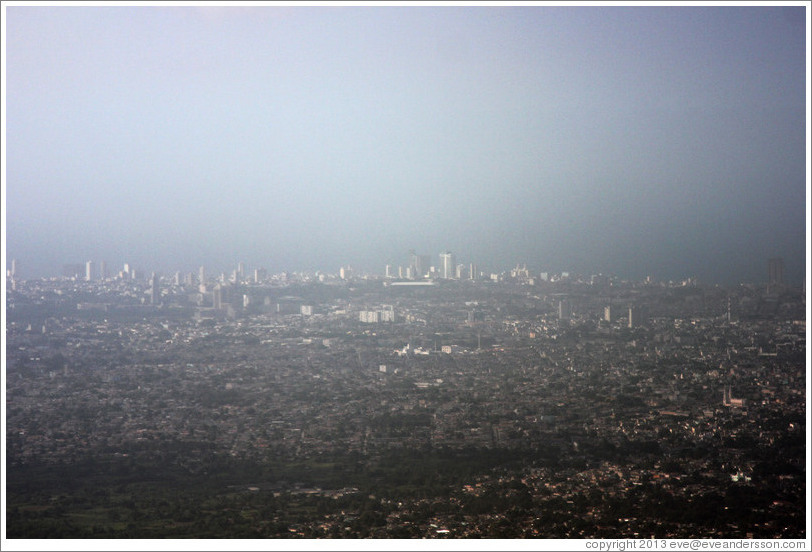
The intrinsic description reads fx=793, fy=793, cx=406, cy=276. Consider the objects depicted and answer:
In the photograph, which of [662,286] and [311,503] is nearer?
[311,503]

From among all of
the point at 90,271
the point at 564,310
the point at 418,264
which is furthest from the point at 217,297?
the point at 564,310

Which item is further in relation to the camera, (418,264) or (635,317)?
(418,264)

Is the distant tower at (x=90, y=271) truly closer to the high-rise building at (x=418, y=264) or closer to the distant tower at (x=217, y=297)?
the distant tower at (x=217, y=297)

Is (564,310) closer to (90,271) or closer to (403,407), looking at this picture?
(403,407)

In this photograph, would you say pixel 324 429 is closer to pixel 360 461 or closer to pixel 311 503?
Answer: pixel 360 461

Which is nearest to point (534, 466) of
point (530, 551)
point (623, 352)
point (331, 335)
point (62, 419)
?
point (530, 551)

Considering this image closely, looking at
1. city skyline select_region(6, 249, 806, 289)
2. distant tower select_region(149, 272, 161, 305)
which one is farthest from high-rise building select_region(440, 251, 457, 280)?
distant tower select_region(149, 272, 161, 305)

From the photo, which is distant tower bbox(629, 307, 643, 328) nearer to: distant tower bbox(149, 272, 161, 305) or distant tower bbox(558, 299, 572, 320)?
distant tower bbox(558, 299, 572, 320)
